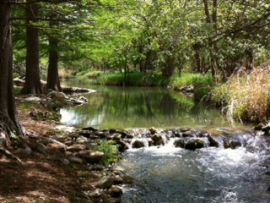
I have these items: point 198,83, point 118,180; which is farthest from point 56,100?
point 118,180

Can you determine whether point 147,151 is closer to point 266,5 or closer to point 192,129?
point 192,129

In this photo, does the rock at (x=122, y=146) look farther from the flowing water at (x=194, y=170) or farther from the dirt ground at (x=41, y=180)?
the dirt ground at (x=41, y=180)

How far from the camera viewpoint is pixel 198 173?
6.83 metres

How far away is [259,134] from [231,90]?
3301 millimetres

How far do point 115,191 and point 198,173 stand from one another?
2.15 metres

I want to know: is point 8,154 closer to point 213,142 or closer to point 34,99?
point 213,142

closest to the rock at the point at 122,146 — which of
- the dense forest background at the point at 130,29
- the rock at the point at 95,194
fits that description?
the dense forest background at the point at 130,29

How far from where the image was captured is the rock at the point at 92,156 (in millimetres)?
6823

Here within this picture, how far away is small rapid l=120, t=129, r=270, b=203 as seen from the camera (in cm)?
562

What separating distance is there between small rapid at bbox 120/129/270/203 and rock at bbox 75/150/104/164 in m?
0.59

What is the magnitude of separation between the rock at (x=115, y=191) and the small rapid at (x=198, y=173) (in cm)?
9

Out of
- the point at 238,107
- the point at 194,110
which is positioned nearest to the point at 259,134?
the point at 238,107

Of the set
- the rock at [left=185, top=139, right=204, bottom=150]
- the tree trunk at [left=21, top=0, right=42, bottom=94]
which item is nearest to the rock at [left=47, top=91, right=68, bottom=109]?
the tree trunk at [left=21, top=0, right=42, bottom=94]

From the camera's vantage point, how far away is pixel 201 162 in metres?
7.60
